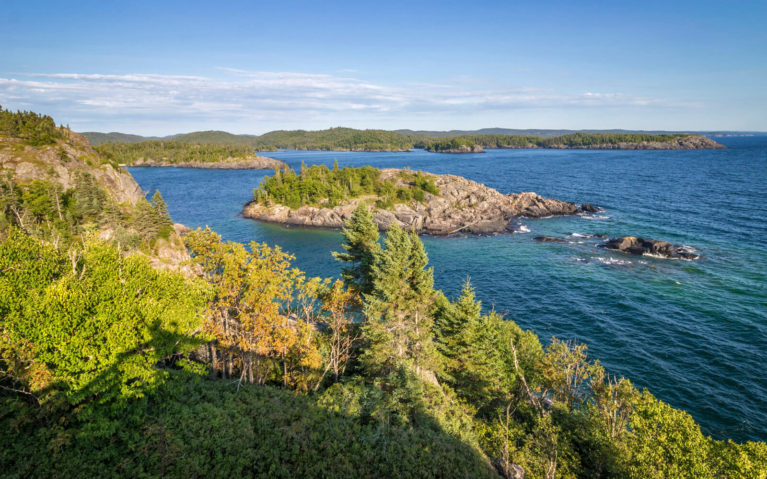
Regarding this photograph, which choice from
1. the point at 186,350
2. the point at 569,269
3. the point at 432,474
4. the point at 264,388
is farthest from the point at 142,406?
the point at 569,269

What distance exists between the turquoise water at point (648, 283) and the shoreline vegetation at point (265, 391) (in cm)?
1465

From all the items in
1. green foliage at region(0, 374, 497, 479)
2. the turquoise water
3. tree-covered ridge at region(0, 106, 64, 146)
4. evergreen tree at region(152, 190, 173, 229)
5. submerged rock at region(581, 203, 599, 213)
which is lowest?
the turquoise water

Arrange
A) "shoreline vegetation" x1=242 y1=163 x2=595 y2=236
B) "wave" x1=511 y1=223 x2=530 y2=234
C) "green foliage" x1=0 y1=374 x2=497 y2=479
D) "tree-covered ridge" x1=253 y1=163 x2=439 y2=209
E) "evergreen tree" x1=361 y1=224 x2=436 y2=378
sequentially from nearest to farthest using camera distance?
"green foliage" x1=0 y1=374 x2=497 y2=479
"evergreen tree" x1=361 y1=224 x2=436 y2=378
"wave" x1=511 y1=223 x2=530 y2=234
"shoreline vegetation" x1=242 y1=163 x2=595 y2=236
"tree-covered ridge" x1=253 y1=163 x2=439 y2=209

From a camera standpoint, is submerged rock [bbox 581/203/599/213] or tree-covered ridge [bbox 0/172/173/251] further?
submerged rock [bbox 581/203/599/213]

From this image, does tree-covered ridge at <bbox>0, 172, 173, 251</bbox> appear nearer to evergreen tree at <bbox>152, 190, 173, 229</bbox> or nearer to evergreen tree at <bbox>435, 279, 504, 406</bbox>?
evergreen tree at <bbox>152, 190, 173, 229</bbox>

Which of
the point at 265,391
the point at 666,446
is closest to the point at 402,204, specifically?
the point at 265,391

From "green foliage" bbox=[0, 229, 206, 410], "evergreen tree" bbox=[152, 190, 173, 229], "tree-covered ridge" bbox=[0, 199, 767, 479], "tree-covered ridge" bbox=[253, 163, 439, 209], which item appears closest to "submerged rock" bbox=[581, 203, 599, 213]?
"tree-covered ridge" bbox=[253, 163, 439, 209]

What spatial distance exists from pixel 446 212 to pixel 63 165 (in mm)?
90829

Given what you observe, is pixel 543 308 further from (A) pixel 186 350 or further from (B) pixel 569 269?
(A) pixel 186 350

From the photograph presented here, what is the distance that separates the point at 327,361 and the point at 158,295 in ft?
45.2

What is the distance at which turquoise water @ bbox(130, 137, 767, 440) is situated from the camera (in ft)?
106

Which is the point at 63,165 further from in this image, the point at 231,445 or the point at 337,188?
the point at 231,445

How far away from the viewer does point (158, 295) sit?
58.5 feet

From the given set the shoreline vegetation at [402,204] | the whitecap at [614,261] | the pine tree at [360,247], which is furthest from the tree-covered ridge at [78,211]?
the whitecap at [614,261]
